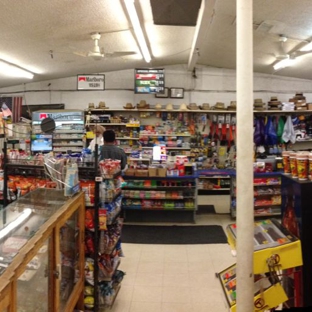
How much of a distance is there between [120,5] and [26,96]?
251 inches

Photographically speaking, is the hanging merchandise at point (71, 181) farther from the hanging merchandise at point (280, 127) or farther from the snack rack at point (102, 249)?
the hanging merchandise at point (280, 127)

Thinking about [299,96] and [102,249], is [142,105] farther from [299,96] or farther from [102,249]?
[102,249]

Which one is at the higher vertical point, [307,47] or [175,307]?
[307,47]

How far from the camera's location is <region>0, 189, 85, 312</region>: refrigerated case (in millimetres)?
1571

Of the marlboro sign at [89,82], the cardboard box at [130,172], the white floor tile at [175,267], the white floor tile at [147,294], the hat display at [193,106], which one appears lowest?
the white floor tile at [147,294]

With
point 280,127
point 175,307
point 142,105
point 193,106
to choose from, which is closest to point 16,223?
point 175,307

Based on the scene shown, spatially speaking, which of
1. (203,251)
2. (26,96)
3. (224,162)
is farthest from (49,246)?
(26,96)

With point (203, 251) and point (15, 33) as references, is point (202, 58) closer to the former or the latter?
point (15, 33)

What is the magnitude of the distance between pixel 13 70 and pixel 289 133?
7537 mm

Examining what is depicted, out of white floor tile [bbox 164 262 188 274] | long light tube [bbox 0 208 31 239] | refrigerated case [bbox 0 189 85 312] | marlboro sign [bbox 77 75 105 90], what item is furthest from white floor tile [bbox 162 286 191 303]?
marlboro sign [bbox 77 75 105 90]

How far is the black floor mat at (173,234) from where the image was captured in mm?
5383

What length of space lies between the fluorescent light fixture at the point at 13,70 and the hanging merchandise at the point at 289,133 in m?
7.21

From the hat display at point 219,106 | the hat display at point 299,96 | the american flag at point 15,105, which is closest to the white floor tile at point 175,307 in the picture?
the hat display at point 219,106

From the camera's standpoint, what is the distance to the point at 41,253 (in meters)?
2.02
